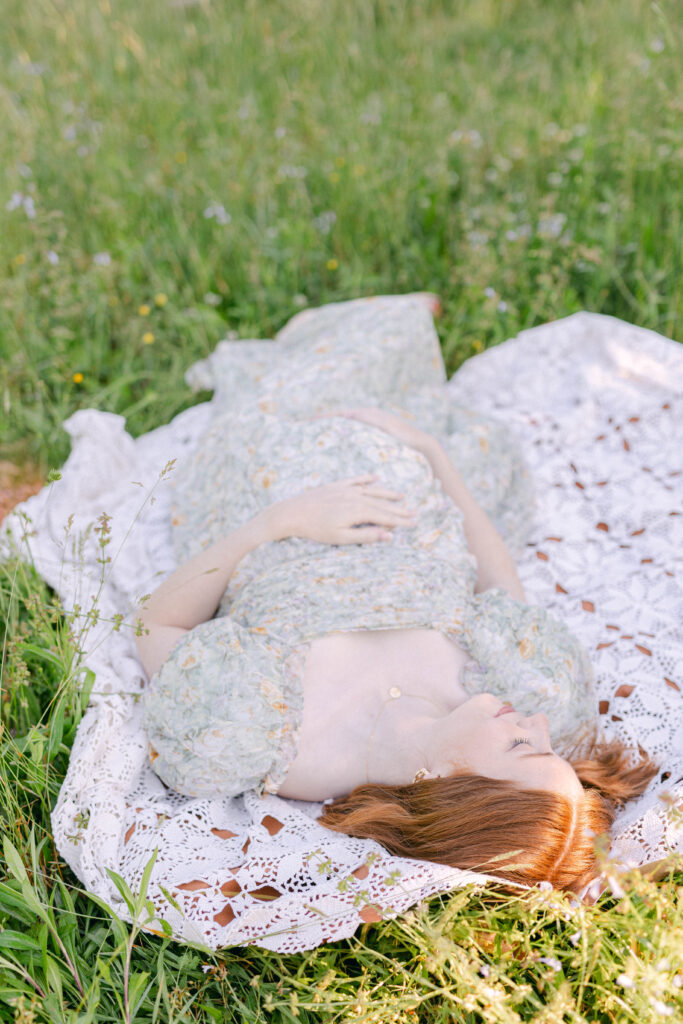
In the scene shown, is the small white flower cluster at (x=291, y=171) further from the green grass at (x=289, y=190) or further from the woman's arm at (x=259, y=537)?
the woman's arm at (x=259, y=537)

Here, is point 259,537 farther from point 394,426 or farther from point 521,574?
point 521,574

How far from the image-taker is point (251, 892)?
1928mm

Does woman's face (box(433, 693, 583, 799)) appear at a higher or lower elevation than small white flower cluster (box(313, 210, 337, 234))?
lower

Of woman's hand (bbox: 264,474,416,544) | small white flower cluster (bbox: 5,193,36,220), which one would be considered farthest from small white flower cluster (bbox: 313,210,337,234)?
woman's hand (bbox: 264,474,416,544)

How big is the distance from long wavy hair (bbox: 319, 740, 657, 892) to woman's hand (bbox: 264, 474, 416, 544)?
764 mm

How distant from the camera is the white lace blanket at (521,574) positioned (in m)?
1.91

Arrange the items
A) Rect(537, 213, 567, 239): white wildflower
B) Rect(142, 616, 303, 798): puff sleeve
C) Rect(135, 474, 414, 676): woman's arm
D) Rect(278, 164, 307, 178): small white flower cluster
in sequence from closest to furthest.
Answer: Rect(142, 616, 303, 798): puff sleeve < Rect(135, 474, 414, 676): woman's arm < Rect(537, 213, 567, 239): white wildflower < Rect(278, 164, 307, 178): small white flower cluster

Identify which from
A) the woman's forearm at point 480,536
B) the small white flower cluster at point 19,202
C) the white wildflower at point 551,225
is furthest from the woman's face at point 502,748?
the small white flower cluster at point 19,202

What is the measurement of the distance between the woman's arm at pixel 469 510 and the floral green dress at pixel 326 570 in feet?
0.20

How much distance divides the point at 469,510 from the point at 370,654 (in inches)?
28.6

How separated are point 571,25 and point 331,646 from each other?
5.21m

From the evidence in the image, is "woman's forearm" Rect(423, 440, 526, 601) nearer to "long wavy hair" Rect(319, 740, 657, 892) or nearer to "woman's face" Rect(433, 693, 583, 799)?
"woman's face" Rect(433, 693, 583, 799)

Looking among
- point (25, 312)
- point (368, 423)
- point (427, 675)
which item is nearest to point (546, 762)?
point (427, 675)

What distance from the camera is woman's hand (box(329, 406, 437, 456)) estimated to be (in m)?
2.87
